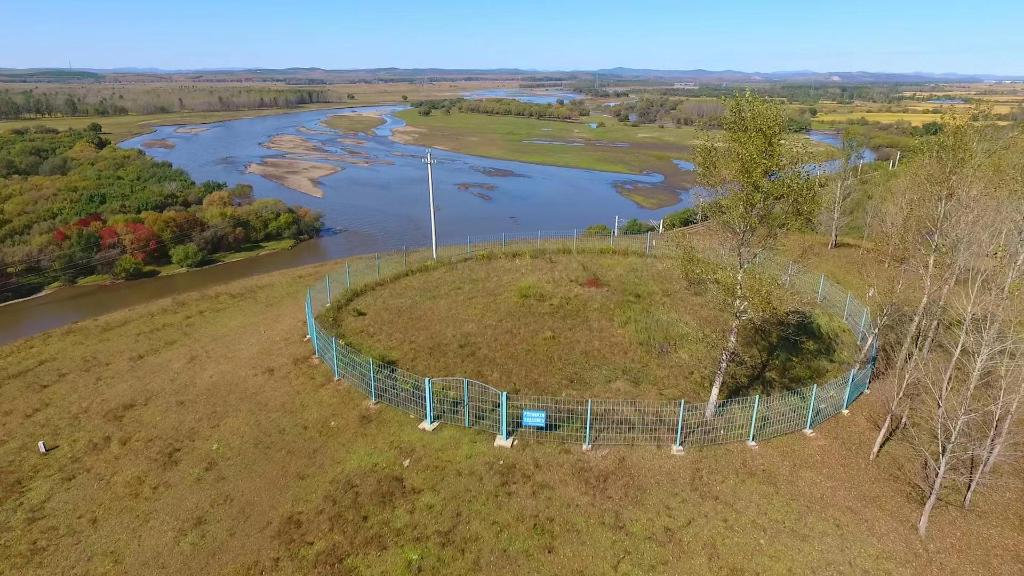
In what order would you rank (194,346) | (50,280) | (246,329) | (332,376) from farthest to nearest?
(50,280) → (246,329) → (194,346) → (332,376)

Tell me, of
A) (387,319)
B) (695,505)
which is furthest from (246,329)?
(695,505)

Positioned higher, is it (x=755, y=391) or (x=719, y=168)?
(x=719, y=168)

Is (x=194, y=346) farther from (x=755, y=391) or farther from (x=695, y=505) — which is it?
(x=755, y=391)

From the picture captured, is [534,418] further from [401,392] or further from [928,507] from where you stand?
[928,507]

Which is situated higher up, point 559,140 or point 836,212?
point 559,140

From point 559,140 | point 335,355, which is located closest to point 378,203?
point 335,355

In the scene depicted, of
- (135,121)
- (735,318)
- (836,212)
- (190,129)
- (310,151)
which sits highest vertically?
(135,121)

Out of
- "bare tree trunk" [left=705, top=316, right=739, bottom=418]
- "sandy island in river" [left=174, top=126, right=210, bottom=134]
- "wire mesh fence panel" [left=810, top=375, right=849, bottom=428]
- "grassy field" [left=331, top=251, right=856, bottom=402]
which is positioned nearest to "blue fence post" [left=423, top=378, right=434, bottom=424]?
"grassy field" [left=331, top=251, right=856, bottom=402]

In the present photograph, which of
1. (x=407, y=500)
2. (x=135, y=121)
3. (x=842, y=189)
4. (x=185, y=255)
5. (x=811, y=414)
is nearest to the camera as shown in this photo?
(x=407, y=500)

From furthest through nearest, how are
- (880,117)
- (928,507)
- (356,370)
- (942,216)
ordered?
(880,117) < (356,370) < (942,216) < (928,507)
